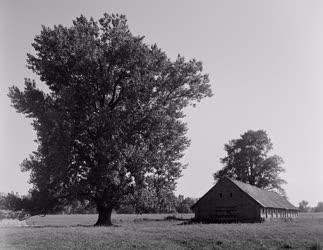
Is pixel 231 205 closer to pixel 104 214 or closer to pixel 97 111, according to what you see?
pixel 104 214

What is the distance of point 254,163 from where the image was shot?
8362 cm

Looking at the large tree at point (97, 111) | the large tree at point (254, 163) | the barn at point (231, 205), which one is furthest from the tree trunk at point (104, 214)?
the large tree at point (254, 163)

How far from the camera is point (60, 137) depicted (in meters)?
32.1

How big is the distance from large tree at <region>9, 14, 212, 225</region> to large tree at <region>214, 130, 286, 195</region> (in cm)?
4963

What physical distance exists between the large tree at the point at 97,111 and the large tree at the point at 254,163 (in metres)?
49.6

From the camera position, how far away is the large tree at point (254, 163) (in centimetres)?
8181

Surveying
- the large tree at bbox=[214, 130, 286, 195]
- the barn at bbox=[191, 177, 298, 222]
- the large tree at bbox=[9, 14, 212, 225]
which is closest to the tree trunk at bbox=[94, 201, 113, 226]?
the large tree at bbox=[9, 14, 212, 225]

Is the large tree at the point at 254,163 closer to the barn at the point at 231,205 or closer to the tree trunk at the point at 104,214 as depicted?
the barn at the point at 231,205

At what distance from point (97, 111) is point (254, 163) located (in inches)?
2183

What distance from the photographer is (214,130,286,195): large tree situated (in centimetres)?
8181

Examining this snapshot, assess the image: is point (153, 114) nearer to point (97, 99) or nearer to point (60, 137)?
point (97, 99)

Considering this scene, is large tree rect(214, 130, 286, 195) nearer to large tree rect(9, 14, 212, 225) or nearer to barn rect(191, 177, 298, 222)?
barn rect(191, 177, 298, 222)

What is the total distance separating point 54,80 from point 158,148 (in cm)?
1074

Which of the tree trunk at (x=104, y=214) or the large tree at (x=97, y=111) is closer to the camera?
the large tree at (x=97, y=111)
